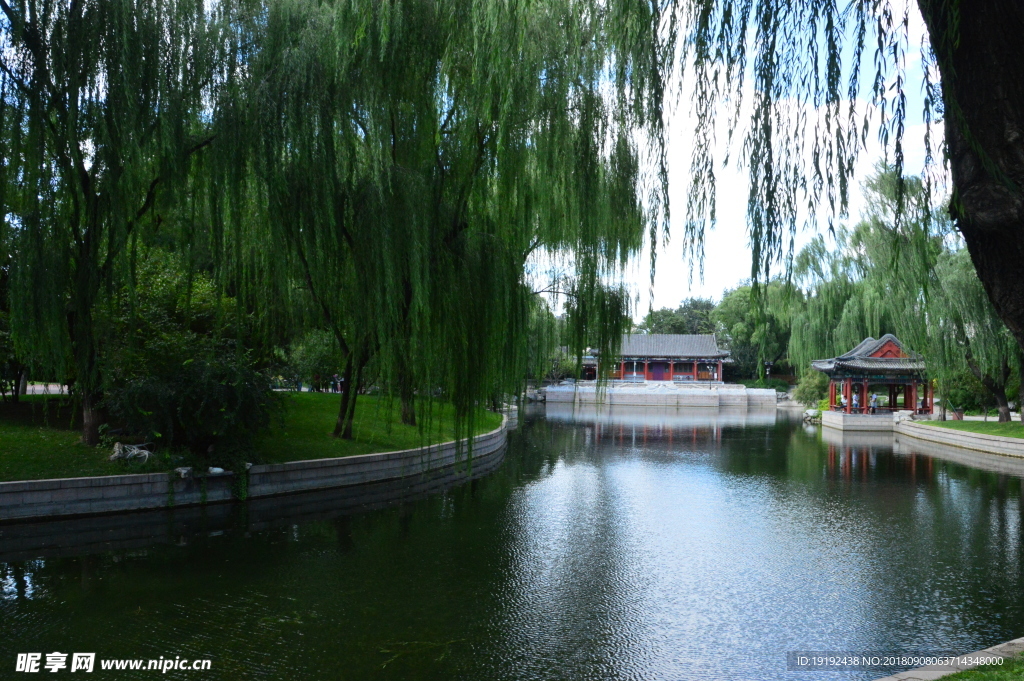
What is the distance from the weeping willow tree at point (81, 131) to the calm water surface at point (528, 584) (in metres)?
2.16

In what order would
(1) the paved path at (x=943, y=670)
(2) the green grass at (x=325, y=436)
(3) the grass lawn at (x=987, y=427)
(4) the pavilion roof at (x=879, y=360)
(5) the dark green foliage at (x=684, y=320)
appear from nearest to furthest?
(1) the paved path at (x=943, y=670) → (2) the green grass at (x=325, y=436) → (3) the grass lawn at (x=987, y=427) → (4) the pavilion roof at (x=879, y=360) → (5) the dark green foliage at (x=684, y=320)

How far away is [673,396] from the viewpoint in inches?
1485

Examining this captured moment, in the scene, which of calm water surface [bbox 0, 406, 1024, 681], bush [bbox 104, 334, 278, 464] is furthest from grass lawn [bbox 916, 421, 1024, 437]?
bush [bbox 104, 334, 278, 464]

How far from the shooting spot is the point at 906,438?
851 inches

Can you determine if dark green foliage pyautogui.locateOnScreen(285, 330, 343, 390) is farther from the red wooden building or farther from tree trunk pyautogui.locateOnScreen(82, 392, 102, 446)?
the red wooden building

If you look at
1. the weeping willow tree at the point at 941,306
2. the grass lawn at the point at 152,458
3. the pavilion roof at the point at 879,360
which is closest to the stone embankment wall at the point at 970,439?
the weeping willow tree at the point at 941,306

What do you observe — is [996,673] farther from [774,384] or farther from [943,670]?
[774,384]

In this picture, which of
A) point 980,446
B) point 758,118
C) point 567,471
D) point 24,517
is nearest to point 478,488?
point 567,471

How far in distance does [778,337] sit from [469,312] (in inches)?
1420

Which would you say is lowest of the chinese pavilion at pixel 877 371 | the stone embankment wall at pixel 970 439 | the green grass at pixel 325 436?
the stone embankment wall at pixel 970 439

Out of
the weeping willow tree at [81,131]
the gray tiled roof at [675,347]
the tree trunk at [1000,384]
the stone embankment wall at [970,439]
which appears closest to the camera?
the weeping willow tree at [81,131]

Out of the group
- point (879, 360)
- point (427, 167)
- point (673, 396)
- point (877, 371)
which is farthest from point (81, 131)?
point (673, 396)

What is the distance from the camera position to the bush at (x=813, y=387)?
33031 mm

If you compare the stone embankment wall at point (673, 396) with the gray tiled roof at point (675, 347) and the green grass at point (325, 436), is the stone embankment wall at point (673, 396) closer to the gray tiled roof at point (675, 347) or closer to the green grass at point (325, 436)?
the gray tiled roof at point (675, 347)
